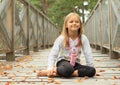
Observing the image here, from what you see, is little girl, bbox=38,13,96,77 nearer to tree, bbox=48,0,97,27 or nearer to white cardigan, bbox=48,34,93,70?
white cardigan, bbox=48,34,93,70

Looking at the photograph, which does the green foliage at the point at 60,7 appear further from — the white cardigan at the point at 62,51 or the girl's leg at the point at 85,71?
the girl's leg at the point at 85,71

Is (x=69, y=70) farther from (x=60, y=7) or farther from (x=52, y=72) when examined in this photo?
(x=60, y=7)

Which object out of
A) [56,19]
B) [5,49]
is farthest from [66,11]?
[5,49]

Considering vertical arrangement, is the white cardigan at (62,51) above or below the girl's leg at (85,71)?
above

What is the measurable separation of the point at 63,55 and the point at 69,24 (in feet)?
1.28

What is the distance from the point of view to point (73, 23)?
11.9 feet

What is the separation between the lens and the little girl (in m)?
3.61

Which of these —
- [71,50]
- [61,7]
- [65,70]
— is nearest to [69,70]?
[65,70]

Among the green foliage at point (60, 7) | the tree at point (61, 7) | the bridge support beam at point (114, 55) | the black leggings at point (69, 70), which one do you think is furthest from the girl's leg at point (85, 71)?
the tree at point (61, 7)

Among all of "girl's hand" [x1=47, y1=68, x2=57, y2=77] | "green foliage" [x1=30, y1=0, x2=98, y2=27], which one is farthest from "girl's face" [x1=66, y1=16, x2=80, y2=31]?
"green foliage" [x1=30, y1=0, x2=98, y2=27]

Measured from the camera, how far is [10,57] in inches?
230

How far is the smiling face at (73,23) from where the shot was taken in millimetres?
3641

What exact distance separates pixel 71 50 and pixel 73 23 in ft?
1.07

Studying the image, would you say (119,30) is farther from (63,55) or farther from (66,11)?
(66,11)
